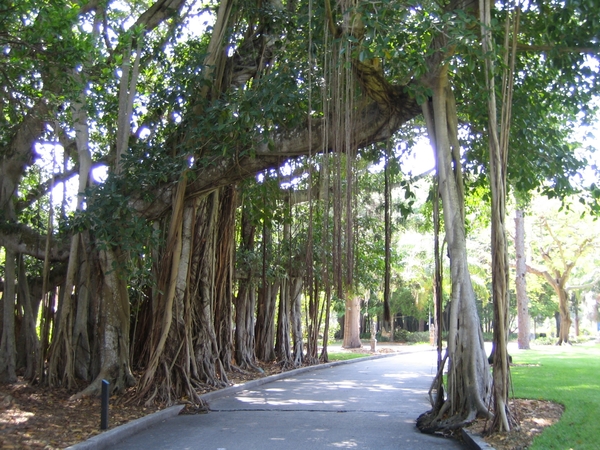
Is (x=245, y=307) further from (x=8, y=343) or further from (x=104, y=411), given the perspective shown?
(x=104, y=411)

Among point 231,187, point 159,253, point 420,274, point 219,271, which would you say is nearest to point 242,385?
point 219,271

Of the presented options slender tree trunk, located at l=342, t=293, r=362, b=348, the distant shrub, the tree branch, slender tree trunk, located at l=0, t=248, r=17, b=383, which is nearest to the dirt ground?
slender tree trunk, located at l=0, t=248, r=17, b=383

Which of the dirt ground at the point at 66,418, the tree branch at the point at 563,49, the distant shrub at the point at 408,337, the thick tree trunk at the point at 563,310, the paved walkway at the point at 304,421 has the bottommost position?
the paved walkway at the point at 304,421

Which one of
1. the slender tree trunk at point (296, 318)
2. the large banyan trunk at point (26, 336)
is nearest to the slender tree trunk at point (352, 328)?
the slender tree trunk at point (296, 318)

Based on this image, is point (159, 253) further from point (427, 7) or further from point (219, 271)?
point (427, 7)

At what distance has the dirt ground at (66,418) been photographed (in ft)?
23.7

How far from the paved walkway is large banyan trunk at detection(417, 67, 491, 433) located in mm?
485

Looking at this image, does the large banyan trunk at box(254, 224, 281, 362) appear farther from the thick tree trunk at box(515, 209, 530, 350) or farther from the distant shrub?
the distant shrub

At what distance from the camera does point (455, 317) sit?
8.57m

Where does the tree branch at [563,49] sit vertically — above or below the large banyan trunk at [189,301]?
above

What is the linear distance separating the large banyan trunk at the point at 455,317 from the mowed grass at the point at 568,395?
1.02m

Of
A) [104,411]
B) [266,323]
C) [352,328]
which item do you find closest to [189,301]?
[104,411]

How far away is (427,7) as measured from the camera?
361 inches

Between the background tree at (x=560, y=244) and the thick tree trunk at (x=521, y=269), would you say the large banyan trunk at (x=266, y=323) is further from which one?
the background tree at (x=560, y=244)
